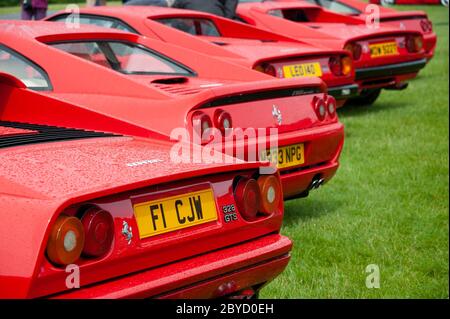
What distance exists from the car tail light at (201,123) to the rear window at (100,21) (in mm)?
3072

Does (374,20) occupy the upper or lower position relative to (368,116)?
upper

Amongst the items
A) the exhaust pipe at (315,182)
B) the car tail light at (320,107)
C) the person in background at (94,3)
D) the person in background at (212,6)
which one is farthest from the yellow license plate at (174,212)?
the person in background at (94,3)

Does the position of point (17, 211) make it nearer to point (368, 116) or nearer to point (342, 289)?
point (342, 289)

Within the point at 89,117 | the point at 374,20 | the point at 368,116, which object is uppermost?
the point at 89,117

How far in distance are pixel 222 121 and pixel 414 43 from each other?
6.57 m

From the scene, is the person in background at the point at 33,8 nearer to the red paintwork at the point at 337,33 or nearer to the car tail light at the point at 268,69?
the red paintwork at the point at 337,33

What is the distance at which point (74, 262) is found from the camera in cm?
291

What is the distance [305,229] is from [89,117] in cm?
216

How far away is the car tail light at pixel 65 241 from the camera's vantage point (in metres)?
2.84

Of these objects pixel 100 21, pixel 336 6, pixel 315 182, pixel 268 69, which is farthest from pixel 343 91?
pixel 336 6

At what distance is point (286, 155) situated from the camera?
563cm

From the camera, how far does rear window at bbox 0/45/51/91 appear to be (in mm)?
5406

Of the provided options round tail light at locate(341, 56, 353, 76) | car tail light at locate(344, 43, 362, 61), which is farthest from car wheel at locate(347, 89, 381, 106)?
round tail light at locate(341, 56, 353, 76)
